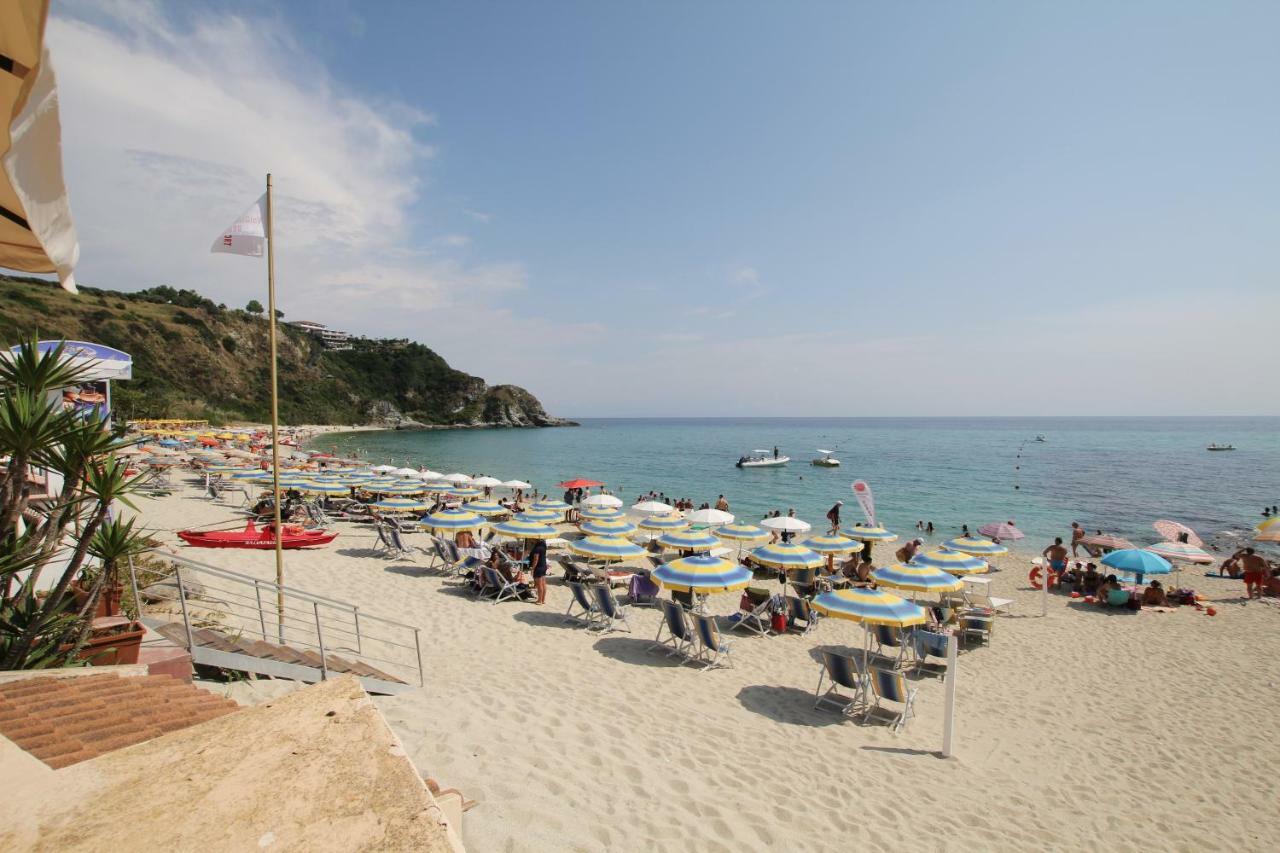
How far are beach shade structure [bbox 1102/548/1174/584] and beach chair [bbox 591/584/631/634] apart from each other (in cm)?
1258

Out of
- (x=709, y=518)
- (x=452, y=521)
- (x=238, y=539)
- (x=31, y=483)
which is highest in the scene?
(x=31, y=483)

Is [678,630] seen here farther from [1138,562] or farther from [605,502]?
[1138,562]

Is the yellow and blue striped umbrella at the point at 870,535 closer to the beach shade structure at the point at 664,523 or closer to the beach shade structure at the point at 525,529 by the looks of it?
the beach shade structure at the point at 664,523

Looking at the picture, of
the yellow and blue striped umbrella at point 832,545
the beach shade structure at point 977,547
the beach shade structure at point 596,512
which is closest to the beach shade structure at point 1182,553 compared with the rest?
the beach shade structure at point 977,547

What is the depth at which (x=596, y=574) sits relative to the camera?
1401cm

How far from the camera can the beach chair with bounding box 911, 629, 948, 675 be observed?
9562mm

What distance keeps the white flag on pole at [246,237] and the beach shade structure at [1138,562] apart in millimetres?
18731

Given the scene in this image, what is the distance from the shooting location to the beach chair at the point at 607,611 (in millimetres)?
10312

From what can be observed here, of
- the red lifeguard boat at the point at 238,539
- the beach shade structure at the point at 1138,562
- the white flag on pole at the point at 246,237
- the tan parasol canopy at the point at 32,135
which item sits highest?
the white flag on pole at the point at 246,237

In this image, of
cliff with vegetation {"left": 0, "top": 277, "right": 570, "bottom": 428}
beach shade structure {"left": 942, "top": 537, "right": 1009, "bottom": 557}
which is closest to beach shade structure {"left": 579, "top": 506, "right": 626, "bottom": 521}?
beach shade structure {"left": 942, "top": 537, "right": 1009, "bottom": 557}

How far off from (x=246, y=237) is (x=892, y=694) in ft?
32.7

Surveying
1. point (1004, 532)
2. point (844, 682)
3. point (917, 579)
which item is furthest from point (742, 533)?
point (1004, 532)

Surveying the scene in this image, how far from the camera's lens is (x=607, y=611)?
10.3 m

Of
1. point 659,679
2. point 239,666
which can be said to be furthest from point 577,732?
point 239,666
